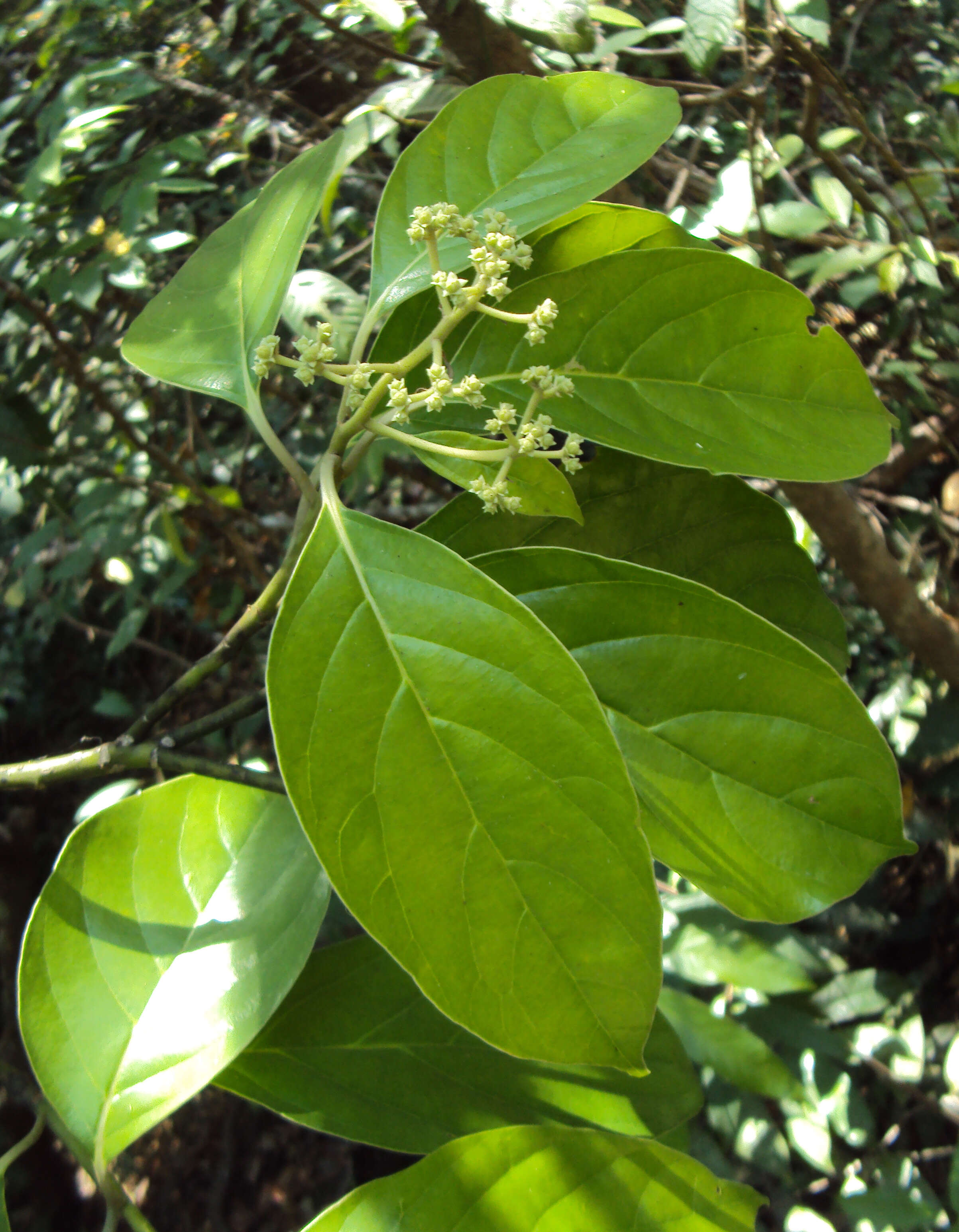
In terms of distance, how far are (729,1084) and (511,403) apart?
1.24 metres

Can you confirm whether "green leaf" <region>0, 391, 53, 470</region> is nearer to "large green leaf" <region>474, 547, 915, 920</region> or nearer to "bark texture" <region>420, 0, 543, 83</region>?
"bark texture" <region>420, 0, 543, 83</region>

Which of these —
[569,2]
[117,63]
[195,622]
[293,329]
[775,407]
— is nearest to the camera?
[775,407]

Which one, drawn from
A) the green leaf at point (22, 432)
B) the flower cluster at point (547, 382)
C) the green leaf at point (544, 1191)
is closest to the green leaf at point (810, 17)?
the flower cluster at point (547, 382)

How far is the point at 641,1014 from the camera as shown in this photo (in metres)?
0.49

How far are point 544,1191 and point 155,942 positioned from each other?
345 mm

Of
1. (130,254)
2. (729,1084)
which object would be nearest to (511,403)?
(130,254)

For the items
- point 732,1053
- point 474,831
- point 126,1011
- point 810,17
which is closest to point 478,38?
point 810,17

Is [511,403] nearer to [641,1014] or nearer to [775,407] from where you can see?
[775,407]

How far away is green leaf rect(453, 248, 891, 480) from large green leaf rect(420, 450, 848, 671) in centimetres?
7

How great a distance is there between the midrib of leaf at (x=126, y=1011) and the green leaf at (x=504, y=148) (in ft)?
1.45

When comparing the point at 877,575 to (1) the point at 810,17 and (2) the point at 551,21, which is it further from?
(2) the point at 551,21

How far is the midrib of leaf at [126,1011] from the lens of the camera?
25.7 inches

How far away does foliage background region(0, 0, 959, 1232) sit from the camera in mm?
1223

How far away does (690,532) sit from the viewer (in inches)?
27.0
